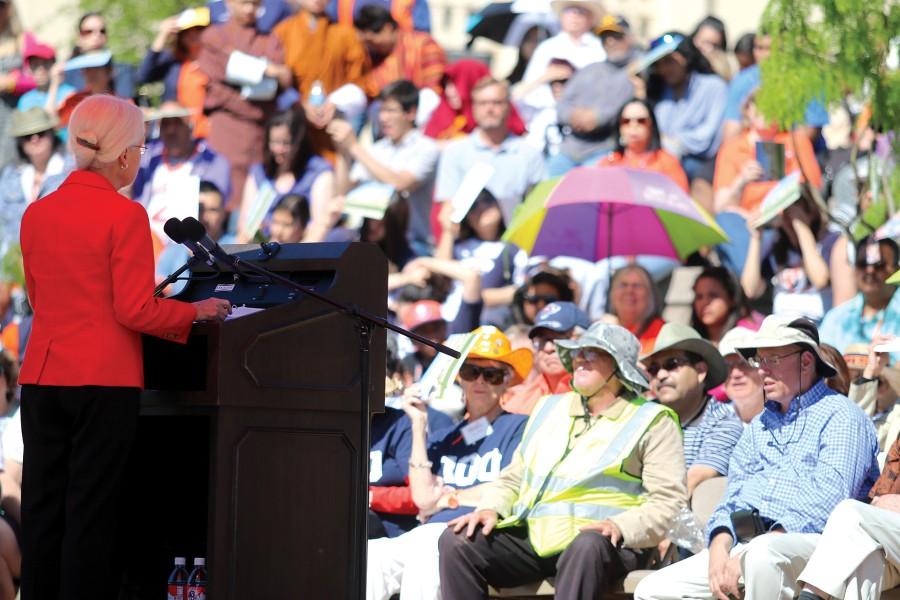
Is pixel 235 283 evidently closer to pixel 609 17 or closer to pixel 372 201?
pixel 372 201

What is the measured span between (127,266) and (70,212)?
0.27m

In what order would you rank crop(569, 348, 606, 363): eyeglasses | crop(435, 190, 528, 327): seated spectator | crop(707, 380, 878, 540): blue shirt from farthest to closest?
crop(435, 190, 528, 327): seated spectator
crop(569, 348, 606, 363): eyeglasses
crop(707, 380, 878, 540): blue shirt

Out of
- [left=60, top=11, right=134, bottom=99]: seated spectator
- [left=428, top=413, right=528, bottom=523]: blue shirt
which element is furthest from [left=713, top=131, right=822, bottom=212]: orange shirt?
[left=60, top=11, right=134, bottom=99]: seated spectator

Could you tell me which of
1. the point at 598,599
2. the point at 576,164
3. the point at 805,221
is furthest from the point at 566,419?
the point at 576,164

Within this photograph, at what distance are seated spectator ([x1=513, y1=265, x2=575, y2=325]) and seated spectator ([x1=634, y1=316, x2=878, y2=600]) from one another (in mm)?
3505

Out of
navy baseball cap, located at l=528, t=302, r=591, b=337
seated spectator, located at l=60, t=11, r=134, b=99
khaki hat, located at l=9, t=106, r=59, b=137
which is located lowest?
navy baseball cap, located at l=528, t=302, r=591, b=337

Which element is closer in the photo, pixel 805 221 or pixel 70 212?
pixel 70 212

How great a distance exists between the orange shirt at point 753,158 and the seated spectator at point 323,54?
3.33 meters

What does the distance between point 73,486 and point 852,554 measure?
9.60 feet

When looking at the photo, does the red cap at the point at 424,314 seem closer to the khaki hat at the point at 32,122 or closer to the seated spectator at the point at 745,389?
the seated spectator at the point at 745,389

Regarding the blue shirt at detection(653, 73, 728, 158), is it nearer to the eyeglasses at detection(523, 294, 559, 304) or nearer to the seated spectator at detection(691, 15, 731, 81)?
the seated spectator at detection(691, 15, 731, 81)

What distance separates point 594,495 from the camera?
23.5 feet

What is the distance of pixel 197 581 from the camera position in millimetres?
5191

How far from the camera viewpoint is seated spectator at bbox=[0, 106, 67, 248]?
46.5ft
